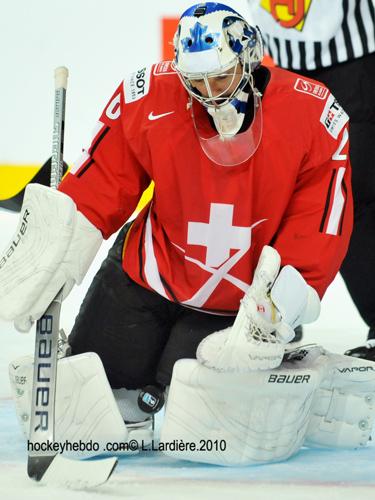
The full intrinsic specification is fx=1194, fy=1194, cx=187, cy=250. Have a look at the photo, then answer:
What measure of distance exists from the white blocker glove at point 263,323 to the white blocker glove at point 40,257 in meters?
0.30

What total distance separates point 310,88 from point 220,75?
217 mm

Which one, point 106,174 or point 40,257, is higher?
point 106,174

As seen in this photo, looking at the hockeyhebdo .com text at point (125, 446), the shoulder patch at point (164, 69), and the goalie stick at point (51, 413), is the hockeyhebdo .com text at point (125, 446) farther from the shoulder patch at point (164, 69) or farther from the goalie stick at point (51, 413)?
the shoulder patch at point (164, 69)

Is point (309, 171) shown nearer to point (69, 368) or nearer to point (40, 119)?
point (69, 368)

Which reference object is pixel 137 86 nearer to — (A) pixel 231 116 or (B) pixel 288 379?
(A) pixel 231 116

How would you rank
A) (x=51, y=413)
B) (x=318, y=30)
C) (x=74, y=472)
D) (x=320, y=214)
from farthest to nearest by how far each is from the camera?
(x=318, y=30) < (x=320, y=214) < (x=51, y=413) < (x=74, y=472)

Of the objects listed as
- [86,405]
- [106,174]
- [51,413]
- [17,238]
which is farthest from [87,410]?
[106,174]

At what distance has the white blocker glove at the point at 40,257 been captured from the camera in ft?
7.06

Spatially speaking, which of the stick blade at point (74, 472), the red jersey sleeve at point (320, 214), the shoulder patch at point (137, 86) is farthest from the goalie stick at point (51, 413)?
the red jersey sleeve at point (320, 214)

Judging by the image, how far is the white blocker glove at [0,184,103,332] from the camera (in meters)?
2.15

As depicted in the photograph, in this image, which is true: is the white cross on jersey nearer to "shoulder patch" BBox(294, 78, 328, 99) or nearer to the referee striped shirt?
"shoulder patch" BBox(294, 78, 328, 99)

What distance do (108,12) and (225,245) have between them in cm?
195

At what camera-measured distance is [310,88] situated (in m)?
2.28

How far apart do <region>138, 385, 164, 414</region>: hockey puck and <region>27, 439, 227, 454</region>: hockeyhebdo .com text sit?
3.5 inches
